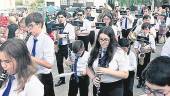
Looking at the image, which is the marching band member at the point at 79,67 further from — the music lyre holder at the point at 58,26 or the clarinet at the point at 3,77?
the clarinet at the point at 3,77

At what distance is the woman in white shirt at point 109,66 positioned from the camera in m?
4.98

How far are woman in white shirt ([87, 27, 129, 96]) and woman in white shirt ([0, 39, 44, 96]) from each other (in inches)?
63.6

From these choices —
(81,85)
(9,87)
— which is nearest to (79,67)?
(81,85)

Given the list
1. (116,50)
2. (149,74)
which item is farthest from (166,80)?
(116,50)

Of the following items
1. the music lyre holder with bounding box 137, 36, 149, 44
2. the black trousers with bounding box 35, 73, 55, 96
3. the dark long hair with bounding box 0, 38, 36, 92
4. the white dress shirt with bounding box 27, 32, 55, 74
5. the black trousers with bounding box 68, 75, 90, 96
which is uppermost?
the dark long hair with bounding box 0, 38, 36, 92

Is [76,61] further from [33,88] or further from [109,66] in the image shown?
[33,88]

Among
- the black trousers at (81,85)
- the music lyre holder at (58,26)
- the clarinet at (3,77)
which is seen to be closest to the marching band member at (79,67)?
the black trousers at (81,85)

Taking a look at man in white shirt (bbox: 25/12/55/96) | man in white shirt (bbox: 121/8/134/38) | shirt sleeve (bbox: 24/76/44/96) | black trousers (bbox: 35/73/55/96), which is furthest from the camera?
man in white shirt (bbox: 121/8/134/38)

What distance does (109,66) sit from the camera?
501cm

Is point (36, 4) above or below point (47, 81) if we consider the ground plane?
above

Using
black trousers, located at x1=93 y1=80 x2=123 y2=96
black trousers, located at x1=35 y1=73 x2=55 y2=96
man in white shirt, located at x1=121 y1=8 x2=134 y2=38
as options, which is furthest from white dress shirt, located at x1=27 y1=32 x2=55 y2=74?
man in white shirt, located at x1=121 y1=8 x2=134 y2=38

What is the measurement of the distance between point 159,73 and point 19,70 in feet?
4.45

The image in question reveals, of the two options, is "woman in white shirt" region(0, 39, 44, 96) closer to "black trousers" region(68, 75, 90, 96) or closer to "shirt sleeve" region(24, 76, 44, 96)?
"shirt sleeve" region(24, 76, 44, 96)

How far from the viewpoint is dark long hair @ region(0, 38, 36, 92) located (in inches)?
134
